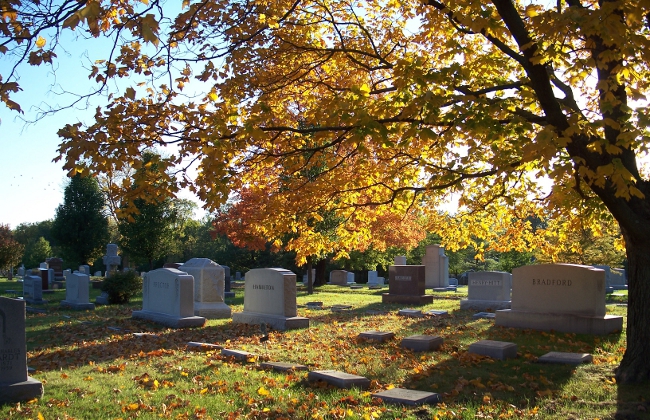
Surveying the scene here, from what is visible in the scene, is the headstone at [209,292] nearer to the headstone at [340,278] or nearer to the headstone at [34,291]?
the headstone at [34,291]

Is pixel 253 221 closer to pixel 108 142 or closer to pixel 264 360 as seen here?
pixel 264 360

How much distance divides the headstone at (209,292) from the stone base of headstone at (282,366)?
318 inches

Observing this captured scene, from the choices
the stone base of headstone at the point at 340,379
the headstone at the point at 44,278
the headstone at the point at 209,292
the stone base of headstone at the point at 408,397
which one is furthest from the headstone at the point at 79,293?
the stone base of headstone at the point at 408,397

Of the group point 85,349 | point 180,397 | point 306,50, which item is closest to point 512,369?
point 180,397

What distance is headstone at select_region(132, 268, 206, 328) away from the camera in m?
14.0

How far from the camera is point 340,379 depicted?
22.4 ft

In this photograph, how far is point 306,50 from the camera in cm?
870

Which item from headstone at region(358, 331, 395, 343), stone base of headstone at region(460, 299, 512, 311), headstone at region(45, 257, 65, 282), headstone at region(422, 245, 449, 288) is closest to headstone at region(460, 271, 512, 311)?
stone base of headstone at region(460, 299, 512, 311)

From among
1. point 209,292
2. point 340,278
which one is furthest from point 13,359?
point 340,278

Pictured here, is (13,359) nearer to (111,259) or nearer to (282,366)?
(282,366)

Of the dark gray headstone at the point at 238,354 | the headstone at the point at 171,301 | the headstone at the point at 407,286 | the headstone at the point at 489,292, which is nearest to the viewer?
the dark gray headstone at the point at 238,354

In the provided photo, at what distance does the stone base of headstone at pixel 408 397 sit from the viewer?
19.9ft

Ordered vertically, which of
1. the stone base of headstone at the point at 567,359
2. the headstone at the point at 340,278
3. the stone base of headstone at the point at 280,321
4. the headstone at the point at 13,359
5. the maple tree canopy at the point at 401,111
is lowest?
the headstone at the point at 340,278

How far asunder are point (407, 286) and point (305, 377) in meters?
14.2
